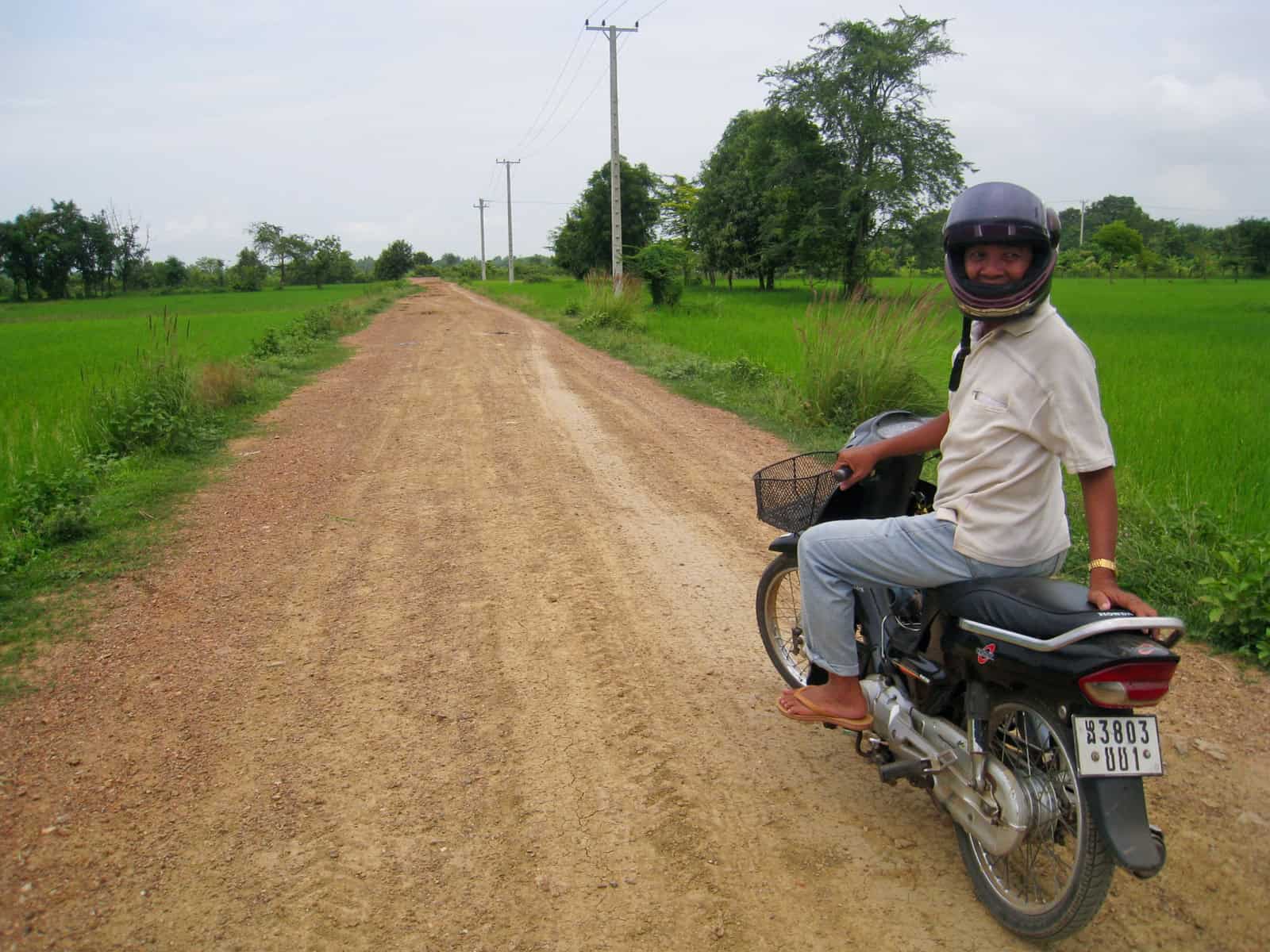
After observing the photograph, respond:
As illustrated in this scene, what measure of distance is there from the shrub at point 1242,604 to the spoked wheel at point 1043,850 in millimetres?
1894

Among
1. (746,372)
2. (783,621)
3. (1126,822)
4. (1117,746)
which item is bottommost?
(783,621)

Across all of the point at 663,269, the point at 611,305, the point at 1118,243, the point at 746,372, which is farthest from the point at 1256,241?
the point at 746,372

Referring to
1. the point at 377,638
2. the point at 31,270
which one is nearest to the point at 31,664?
the point at 377,638

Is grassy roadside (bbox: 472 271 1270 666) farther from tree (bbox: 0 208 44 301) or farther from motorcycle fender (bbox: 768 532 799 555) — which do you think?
tree (bbox: 0 208 44 301)

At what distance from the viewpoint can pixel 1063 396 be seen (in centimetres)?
216

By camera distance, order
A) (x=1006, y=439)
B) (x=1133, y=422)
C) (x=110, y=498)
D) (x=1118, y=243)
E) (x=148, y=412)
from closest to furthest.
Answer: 1. (x=1006, y=439)
2. (x=110, y=498)
3. (x=1133, y=422)
4. (x=148, y=412)
5. (x=1118, y=243)

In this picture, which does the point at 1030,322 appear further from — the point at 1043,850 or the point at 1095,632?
the point at 1043,850

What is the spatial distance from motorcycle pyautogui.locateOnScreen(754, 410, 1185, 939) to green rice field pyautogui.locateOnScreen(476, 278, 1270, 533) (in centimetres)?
295

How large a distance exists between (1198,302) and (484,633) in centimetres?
3073

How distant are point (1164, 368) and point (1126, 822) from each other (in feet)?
37.4

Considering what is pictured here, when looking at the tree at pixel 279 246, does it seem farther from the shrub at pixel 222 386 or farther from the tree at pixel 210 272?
the shrub at pixel 222 386

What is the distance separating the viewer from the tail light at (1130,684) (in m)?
1.94

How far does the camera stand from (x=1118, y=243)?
6012 cm

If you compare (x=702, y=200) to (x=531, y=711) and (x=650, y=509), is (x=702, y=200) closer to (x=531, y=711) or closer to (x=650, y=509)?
(x=650, y=509)
